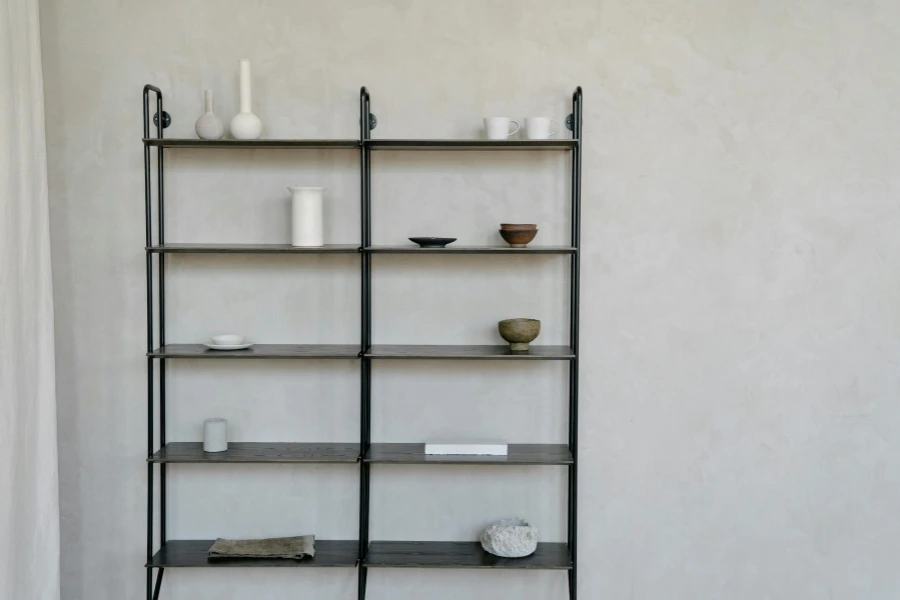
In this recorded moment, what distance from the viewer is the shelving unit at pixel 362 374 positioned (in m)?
2.84

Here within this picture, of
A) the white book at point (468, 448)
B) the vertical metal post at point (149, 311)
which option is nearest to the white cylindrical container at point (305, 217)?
the vertical metal post at point (149, 311)

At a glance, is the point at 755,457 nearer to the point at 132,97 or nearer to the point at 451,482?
the point at 451,482

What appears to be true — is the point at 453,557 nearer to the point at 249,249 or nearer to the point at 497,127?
the point at 249,249

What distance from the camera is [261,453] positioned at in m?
2.96

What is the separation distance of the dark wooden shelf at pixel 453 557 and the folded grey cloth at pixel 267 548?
0.23 m

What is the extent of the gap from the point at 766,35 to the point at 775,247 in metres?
0.80

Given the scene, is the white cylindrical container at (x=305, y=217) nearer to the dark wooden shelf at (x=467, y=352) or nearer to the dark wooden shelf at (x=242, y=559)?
the dark wooden shelf at (x=467, y=352)

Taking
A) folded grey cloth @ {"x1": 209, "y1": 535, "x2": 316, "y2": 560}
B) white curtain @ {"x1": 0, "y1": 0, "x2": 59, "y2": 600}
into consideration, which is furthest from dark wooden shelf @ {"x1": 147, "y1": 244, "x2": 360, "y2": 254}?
folded grey cloth @ {"x1": 209, "y1": 535, "x2": 316, "y2": 560}

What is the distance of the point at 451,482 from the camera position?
3.10m

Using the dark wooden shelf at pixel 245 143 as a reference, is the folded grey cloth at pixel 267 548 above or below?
below

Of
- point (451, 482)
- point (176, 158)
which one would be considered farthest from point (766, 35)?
point (176, 158)

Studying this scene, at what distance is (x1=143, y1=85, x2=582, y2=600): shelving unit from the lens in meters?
2.84

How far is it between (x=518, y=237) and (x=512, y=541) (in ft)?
3.61

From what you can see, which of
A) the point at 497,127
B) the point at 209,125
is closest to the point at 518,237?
the point at 497,127
